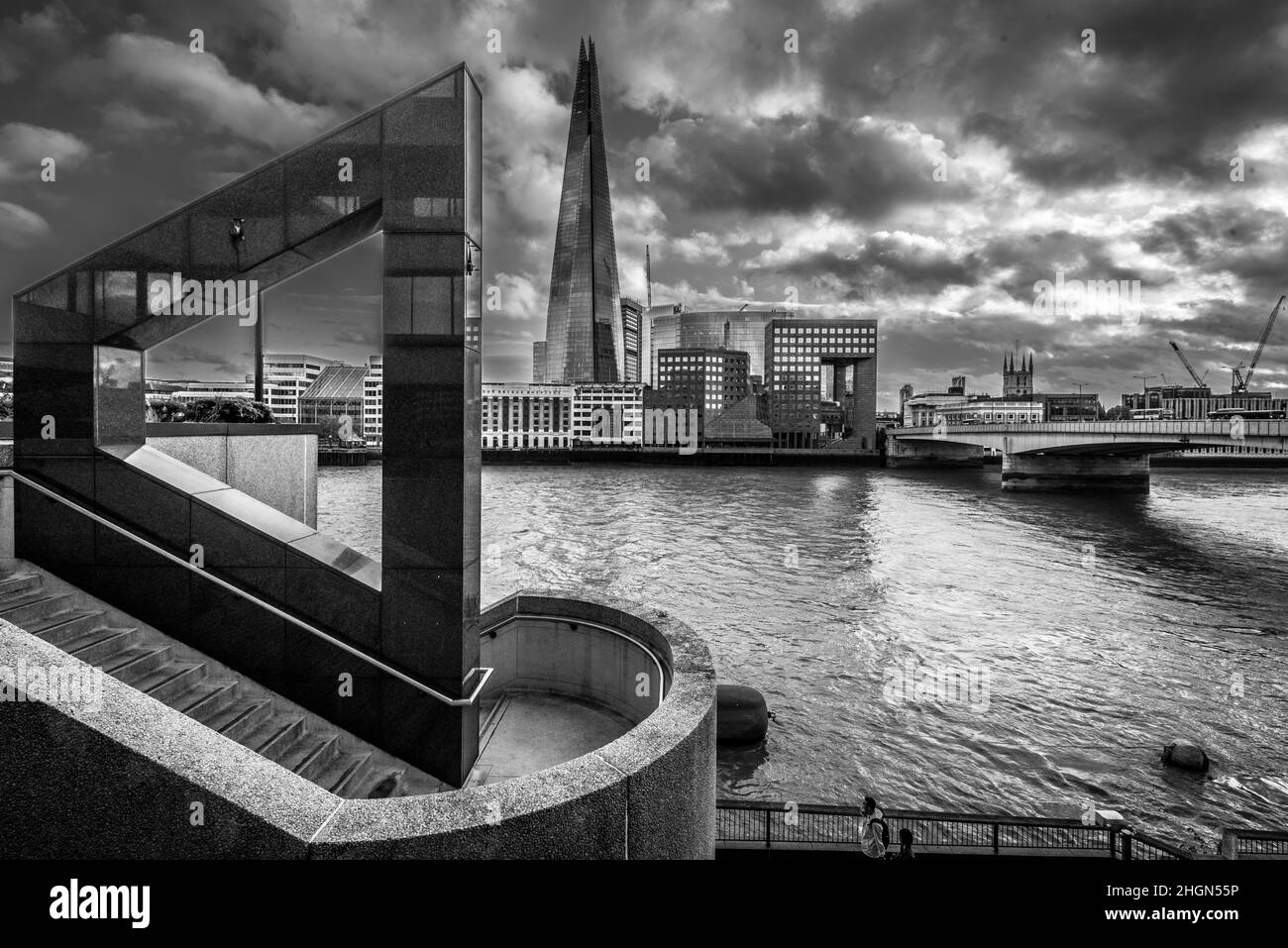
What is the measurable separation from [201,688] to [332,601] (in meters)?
1.31

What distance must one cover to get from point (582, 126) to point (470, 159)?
208564 millimetres

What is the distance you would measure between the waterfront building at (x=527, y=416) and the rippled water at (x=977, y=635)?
11589 cm

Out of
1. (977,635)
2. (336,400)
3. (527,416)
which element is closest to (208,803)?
(977,635)

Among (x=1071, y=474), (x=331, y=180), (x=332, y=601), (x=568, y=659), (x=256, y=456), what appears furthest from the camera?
(x=1071, y=474)

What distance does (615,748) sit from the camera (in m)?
4.80

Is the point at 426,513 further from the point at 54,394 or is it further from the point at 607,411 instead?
the point at 607,411

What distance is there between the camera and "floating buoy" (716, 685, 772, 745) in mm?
12852

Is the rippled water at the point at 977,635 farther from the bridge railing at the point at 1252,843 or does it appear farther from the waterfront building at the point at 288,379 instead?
the waterfront building at the point at 288,379

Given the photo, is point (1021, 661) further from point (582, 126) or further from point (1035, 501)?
point (582, 126)

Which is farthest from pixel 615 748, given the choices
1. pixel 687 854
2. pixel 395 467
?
pixel 395 467

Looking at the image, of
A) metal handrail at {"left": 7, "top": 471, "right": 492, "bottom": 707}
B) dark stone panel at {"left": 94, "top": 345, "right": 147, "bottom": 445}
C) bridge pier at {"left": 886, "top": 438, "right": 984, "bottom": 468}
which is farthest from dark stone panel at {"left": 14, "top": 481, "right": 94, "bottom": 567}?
bridge pier at {"left": 886, "top": 438, "right": 984, "bottom": 468}

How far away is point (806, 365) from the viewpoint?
16850 centimetres
